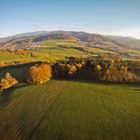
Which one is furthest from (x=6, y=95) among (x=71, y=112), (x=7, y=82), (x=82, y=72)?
(x=82, y=72)

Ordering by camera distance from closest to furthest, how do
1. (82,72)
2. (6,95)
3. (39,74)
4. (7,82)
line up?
1. (6,95)
2. (7,82)
3. (39,74)
4. (82,72)

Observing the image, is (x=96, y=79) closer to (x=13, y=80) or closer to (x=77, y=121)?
(x=13, y=80)

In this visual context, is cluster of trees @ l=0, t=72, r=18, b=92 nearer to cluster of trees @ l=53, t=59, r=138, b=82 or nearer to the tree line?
the tree line

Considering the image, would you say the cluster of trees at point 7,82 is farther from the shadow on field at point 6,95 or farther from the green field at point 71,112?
the green field at point 71,112

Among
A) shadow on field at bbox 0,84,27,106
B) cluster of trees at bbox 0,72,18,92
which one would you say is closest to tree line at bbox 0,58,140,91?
cluster of trees at bbox 0,72,18,92

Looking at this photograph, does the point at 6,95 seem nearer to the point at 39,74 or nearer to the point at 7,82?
the point at 7,82

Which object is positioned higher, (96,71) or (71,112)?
(71,112)
